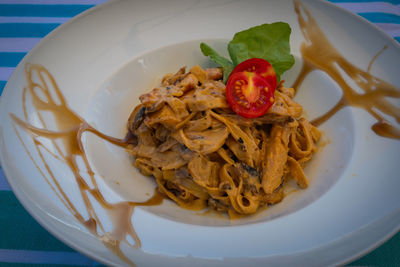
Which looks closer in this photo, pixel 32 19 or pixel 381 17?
pixel 381 17

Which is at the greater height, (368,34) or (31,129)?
(368,34)

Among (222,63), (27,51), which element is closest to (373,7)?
(222,63)

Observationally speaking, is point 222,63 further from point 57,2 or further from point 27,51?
point 57,2

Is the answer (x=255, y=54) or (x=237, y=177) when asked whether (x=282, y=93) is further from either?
(x=237, y=177)

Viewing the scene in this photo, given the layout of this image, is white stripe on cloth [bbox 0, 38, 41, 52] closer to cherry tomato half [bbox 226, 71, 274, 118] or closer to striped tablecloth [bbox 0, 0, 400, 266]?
striped tablecloth [bbox 0, 0, 400, 266]

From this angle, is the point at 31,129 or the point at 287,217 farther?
the point at 31,129

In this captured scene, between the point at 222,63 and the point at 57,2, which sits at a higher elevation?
the point at 57,2

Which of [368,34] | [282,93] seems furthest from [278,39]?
[368,34]
